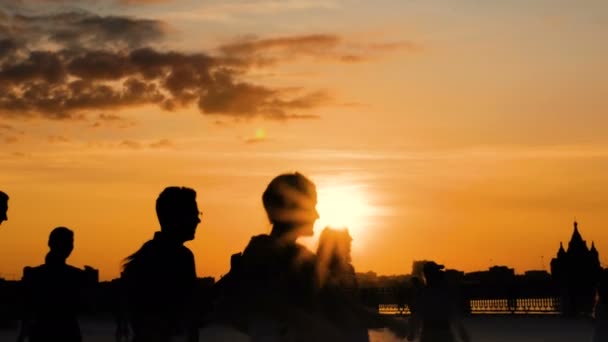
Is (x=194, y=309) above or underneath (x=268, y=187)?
underneath

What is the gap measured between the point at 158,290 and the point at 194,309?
0.70 feet

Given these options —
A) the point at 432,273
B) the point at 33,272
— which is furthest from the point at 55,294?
the point at 432,273

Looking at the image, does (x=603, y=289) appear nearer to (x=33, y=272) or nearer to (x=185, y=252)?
(x=33, y=272)

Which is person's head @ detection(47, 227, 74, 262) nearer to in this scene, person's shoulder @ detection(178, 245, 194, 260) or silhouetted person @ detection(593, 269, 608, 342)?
person's shoulder @ detection(178, 245, 194, 260)

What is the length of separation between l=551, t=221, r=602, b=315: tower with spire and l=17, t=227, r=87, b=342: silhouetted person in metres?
20.0

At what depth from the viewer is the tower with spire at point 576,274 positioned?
178ft

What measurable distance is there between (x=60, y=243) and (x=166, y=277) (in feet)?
12.0

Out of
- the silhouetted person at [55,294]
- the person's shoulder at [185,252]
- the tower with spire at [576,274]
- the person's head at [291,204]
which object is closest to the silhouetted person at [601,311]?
the silhouetted person at [55,294]

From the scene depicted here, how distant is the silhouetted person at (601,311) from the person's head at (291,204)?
8976 mm

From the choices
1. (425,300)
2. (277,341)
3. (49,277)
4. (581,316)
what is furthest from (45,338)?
(581,316)

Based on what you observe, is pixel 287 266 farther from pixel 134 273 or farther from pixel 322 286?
pixel 134 273

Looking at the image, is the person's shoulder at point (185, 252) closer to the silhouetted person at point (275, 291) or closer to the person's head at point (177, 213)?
the person's head at point (177, 213)

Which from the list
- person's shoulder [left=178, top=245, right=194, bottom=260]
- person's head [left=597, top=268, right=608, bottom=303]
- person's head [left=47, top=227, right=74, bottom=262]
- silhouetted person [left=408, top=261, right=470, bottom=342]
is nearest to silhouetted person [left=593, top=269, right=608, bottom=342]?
person's head [left=597, top=268, right=608, bottom=303]

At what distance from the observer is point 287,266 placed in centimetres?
705
